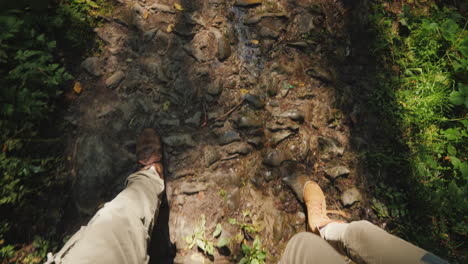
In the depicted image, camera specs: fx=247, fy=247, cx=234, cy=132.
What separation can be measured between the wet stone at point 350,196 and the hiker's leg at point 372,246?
0.42 m

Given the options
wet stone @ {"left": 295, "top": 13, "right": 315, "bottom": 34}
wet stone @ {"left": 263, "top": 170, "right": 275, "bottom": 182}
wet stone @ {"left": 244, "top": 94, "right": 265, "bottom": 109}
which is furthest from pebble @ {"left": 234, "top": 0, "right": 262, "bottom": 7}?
wet stone @ {"left": 263, "top": 170, "right": 275, "bottom": 182}

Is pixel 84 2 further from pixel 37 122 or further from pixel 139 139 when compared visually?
pixel 139 139

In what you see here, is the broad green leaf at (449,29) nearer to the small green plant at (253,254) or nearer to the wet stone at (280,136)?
the wet stone at (280,136)

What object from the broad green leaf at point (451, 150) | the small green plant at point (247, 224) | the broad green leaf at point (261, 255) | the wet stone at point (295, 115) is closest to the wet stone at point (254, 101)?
the wet stone at point (295, 115)

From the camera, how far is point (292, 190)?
9.01 ft

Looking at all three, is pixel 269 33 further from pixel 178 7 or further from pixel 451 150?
pixel 451 150

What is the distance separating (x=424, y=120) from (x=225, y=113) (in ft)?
7.73

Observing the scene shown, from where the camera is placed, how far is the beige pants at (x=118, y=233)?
1603mm

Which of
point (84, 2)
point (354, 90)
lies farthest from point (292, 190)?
point (84, 2)

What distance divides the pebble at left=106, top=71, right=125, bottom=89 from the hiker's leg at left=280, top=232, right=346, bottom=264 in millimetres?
2494

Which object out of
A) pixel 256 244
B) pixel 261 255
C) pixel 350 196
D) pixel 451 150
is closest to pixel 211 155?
pixel 256 244

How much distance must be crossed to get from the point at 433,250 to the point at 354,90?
1.90 m

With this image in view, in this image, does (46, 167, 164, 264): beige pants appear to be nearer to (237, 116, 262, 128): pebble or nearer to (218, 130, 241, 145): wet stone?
(218, 130, 241, 145): wet stone

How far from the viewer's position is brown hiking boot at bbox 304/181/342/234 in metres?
2.53
